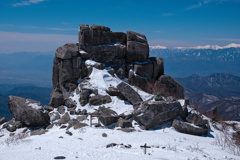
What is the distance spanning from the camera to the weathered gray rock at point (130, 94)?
2221 cm

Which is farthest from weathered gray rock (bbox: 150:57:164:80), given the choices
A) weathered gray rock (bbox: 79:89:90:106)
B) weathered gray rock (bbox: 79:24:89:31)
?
weathered gray rock (bbox: 79:89:90:106)

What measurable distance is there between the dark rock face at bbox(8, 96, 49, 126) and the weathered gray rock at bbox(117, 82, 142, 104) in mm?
10223

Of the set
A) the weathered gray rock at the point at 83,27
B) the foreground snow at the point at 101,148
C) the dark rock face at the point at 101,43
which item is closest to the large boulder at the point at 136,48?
the dark rock face at the point at 101,43

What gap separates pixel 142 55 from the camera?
3603cm

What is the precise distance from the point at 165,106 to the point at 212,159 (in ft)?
28.7

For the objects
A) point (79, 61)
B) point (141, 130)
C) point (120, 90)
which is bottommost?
point (141, 130)

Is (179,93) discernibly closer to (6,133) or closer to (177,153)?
(177,153)

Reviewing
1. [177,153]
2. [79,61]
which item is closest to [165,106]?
[177,153]

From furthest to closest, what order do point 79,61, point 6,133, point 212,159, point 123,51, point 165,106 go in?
A: point 123,51 → point 79,61 → point 6,133 → point 165,106 → point 212,159

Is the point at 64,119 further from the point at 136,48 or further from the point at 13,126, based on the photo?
the point at 136,48

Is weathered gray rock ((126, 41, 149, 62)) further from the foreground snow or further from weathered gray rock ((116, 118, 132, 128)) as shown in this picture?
the foreground snow

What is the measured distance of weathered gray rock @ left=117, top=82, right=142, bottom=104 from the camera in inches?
874

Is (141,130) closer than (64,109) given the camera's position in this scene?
Yes

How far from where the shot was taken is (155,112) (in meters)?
Result: 18.4
